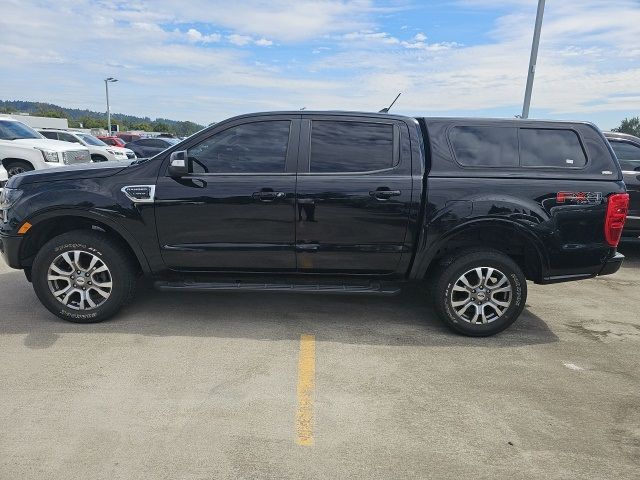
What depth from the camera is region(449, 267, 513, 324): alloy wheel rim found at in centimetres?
407

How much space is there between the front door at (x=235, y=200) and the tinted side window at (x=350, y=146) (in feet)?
0.70

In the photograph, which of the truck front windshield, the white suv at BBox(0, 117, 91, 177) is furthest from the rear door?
the truck front windshield

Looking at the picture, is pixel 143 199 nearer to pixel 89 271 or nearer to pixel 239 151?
pixel 89 271

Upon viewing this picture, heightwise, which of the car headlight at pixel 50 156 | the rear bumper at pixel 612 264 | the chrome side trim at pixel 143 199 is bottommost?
the rear bumper at pixel 612 264

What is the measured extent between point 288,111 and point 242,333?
2003mm

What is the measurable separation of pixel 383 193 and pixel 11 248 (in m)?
3.27

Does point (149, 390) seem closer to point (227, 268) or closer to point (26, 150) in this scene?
point (227, 268)

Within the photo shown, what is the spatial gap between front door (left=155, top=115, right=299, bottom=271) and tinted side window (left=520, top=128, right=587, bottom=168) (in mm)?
2009

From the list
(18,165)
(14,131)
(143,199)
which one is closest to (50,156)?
(18,165)

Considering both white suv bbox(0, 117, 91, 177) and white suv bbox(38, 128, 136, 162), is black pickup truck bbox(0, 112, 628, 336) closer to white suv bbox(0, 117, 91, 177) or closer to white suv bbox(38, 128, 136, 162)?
white suv bbox(0, 117, 91, 177)

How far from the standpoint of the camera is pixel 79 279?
4.10 m

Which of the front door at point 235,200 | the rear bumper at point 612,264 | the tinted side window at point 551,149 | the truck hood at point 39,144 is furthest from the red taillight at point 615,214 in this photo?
the truck hood at point 39,144

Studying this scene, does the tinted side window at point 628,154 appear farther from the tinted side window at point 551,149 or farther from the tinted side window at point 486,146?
the tinted side window at point 486,146

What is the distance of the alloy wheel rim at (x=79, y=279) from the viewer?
4.07 m
